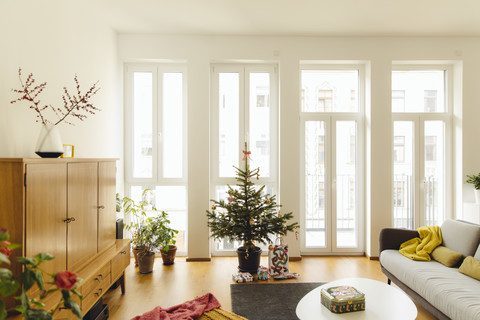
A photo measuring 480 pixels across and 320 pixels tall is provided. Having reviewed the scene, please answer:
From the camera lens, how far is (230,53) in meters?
4.25

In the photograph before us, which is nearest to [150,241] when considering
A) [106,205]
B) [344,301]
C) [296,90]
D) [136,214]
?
[136,214]

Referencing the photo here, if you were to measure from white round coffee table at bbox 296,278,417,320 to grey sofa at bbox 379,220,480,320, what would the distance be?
27 cm

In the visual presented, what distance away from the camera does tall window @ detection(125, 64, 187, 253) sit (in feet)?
14.5

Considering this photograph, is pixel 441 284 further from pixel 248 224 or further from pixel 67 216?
pixel 67 216

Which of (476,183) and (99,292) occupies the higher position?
(476,183)

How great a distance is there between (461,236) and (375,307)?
4.61 feet

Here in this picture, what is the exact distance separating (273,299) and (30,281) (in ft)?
8.31

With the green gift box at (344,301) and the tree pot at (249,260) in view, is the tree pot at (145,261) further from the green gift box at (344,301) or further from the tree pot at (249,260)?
the green gift box at (344,301)

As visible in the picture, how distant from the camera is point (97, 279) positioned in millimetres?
2355

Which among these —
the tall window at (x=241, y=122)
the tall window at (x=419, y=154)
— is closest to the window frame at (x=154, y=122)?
the tall window at (x=241, y=122)

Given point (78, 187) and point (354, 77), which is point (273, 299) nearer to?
point (78, 187)

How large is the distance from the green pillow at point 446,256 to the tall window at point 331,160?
155cm

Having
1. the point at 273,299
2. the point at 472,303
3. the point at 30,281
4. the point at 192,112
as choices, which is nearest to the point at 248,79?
the point at 192,112

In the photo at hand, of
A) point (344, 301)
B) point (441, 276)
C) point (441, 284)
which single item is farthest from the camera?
point (441, 276)
